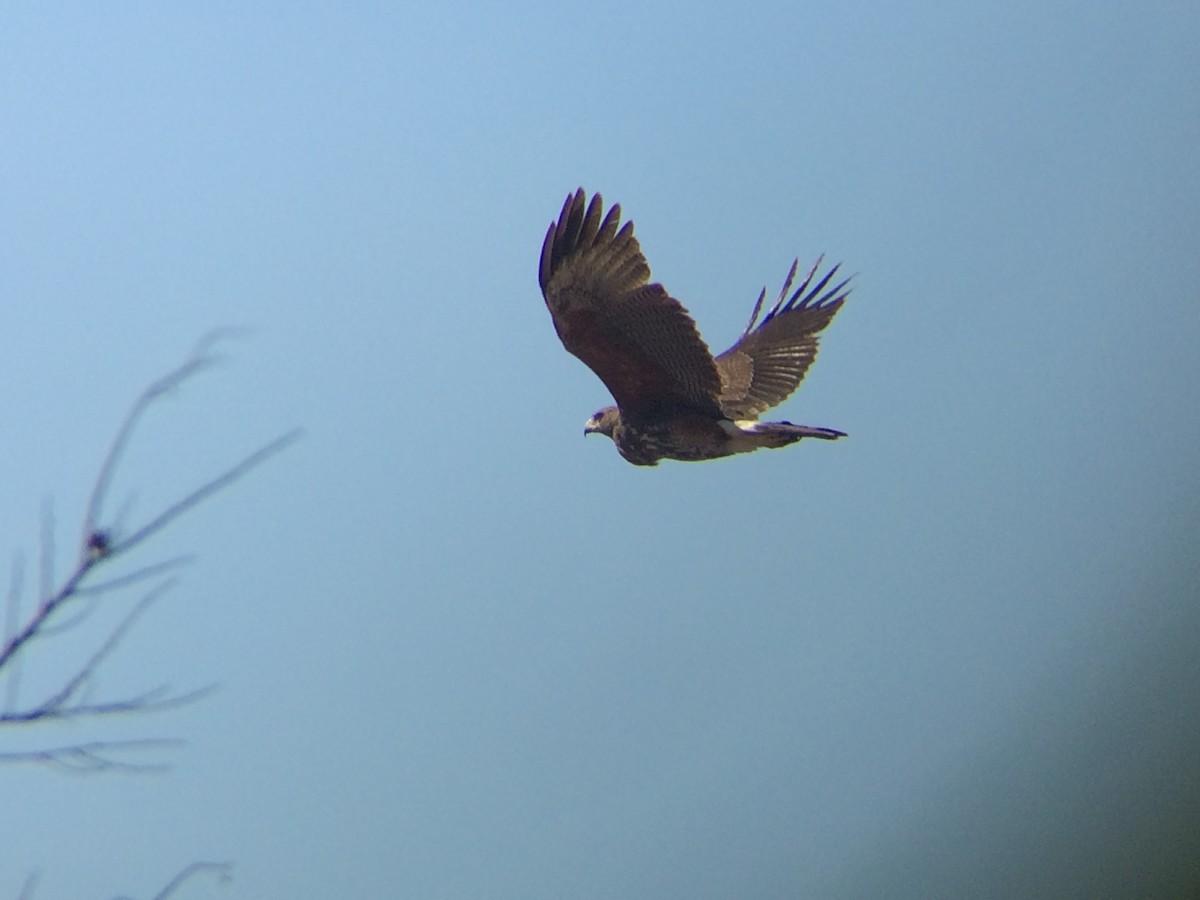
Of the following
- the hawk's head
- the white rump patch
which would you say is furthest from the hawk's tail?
the hawk's head

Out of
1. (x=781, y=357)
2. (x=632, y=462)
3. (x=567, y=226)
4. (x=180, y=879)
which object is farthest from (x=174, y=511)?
(x=781, y=357)

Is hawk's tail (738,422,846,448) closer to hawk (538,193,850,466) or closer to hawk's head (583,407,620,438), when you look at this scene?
hawk (538,193,850,466)

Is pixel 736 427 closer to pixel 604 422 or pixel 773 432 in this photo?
pixel 773 432

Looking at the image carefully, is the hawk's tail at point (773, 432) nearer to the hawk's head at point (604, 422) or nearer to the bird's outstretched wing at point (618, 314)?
the bird's outstretched wing at point (618, 314)

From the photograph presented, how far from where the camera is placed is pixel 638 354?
385 cm

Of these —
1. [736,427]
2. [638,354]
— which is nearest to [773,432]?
[736,427]

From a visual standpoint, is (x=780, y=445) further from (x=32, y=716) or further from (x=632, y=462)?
(x=32, y=716)

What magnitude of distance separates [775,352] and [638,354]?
1229 mm

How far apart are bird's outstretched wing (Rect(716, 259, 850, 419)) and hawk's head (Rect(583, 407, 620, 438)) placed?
1.36ft

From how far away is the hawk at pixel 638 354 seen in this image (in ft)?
11.6

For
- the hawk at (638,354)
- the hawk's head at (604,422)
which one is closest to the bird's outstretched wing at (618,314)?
the hawk at (638,354)

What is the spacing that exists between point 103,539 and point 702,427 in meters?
2.89

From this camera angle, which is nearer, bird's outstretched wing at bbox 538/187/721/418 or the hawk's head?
bird's outstretched wing at bbox 538/187/721/418

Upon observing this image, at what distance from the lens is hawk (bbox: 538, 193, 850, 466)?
3547 millimetres
